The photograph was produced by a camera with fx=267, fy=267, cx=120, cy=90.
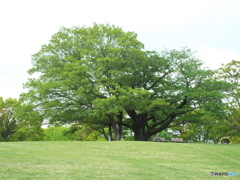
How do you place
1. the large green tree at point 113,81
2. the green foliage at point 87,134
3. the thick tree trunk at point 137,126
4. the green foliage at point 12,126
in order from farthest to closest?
the green foliage at point 87,134, the green foliage at point 12,126, the thick tree trunk at point 137,126, the large green tree at point 113,81

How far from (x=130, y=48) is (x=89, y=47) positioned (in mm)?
4338

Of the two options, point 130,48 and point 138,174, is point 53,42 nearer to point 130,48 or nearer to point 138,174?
point 130,48

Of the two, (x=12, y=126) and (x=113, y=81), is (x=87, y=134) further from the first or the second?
(x=113, y=81)

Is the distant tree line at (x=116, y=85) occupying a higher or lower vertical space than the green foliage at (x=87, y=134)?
higher

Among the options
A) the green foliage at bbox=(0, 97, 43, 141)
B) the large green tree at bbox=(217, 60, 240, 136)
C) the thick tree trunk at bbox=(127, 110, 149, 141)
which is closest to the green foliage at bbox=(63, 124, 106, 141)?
the green foliage at bbox=(0, 97, 43, 141)

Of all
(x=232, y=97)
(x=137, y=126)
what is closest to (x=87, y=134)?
(x=137, y=126)

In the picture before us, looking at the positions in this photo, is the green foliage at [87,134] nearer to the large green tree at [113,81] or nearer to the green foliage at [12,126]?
the green foliage at [12,126]

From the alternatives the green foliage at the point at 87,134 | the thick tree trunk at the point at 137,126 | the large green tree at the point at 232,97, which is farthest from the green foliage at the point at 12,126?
the large green tree at the point at 232,97

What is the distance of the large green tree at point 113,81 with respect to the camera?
25.5m

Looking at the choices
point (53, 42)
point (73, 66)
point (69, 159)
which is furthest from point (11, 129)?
point (69, 159)

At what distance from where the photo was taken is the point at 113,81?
25516 mm

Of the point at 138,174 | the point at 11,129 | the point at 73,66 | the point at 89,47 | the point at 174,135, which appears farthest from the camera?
the point at 174,135

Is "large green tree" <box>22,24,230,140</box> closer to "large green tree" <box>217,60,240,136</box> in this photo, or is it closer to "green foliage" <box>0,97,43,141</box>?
"large green tree" <box>217,60,240,136</box>

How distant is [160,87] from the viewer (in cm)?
2964
